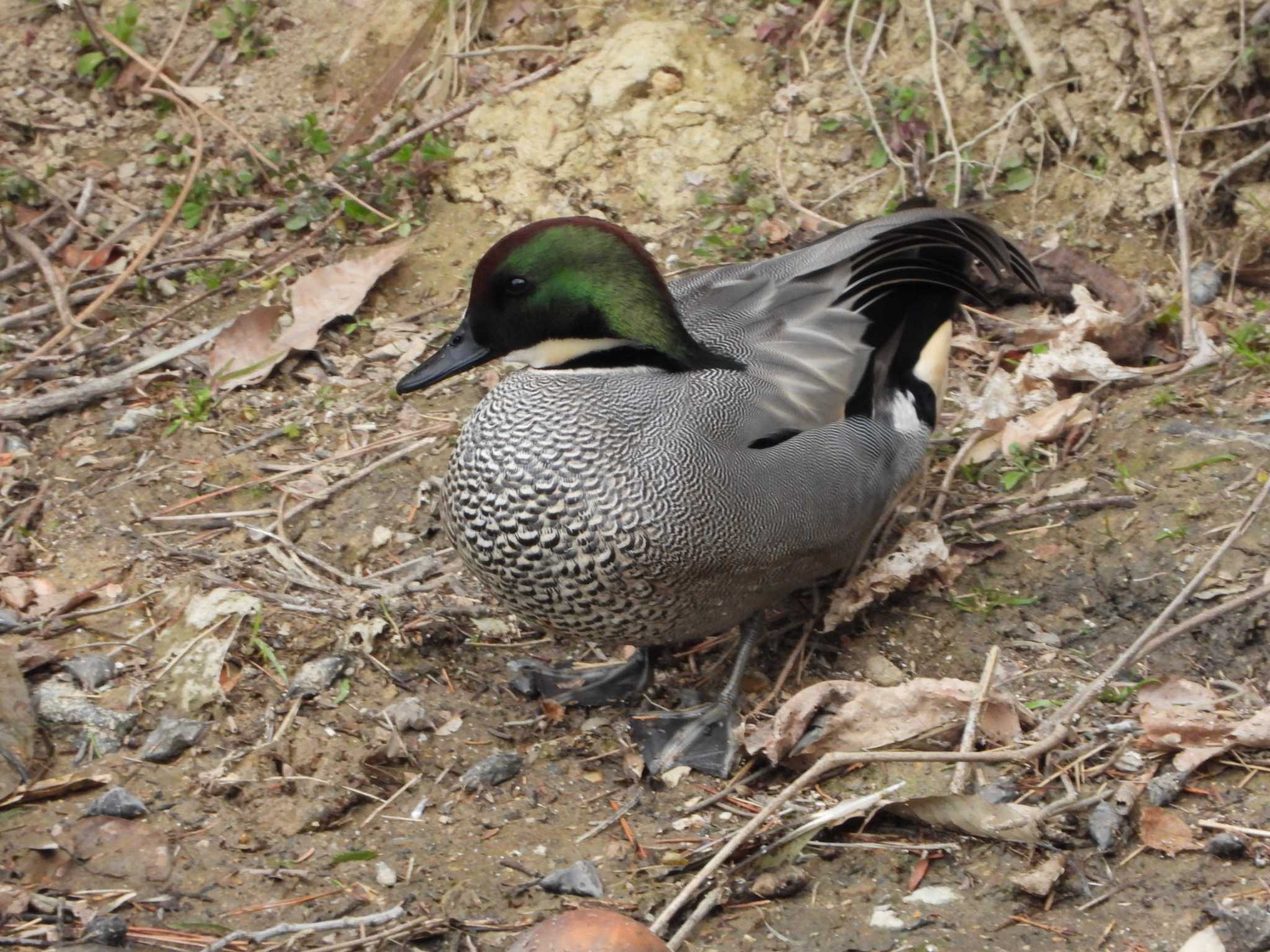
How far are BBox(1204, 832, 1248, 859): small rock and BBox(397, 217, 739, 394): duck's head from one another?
1.51 meters

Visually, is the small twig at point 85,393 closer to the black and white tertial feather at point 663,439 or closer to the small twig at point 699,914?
the black and white tertial feather at point 663,439

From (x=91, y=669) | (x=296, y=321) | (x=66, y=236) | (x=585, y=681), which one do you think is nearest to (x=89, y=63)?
(x=66, y=236)

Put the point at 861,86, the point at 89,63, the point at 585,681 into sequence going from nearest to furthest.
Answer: the point at 585,681 < the point at 861,86 < the point at 89,63

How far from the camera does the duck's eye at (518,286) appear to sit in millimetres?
3332

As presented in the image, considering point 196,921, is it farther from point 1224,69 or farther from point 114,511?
point 1224,69

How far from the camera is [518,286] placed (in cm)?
334

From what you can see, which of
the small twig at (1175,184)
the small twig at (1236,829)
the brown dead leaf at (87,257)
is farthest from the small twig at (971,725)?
the brown dead leaf at (87,257)

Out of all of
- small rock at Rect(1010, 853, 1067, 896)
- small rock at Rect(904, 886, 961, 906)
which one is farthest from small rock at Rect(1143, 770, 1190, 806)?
small rock at Rect(904, 886, 961, 906)

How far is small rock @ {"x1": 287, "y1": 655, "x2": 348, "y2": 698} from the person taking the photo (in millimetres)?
3430

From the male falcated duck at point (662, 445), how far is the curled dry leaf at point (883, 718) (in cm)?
17

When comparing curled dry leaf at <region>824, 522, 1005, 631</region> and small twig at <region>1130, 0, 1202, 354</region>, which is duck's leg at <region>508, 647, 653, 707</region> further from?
small twig at <region>1130, 0, 1202, 354</region>

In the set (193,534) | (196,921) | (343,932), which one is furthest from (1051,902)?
(193,534)

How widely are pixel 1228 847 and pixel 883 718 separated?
0.76 m

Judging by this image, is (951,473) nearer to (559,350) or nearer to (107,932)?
(559,350)
